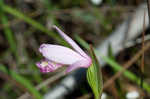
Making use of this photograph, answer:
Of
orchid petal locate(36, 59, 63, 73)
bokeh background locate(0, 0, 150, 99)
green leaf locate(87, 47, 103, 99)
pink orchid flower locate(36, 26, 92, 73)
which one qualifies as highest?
pink orchid flower locate(36, 26, 92, 73)

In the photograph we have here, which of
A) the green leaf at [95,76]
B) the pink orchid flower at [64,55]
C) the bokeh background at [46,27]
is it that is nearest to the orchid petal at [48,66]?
the pink orchid flower at [64,55]

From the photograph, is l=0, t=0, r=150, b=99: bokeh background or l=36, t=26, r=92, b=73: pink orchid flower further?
l=0, t=0, r=150, b=99: bokeh background

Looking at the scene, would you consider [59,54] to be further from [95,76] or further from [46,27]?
[46,27]

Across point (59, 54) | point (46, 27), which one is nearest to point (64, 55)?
point (59, 54)

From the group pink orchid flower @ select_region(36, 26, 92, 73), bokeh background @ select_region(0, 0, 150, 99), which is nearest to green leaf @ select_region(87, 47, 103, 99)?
pink orchid flower @ select_region(36, 26, 92, 73)

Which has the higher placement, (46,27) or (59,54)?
(59,54)

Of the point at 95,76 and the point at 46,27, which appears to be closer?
the point at 95,76

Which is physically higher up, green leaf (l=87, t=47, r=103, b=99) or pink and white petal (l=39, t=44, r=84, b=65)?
pink and white petal (l=39, t=44, r=84, b=65)

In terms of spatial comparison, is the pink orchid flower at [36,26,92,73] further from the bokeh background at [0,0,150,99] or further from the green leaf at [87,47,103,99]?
the bokeh background at [0,0,150,99]

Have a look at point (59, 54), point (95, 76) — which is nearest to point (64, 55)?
point (59, 54)
